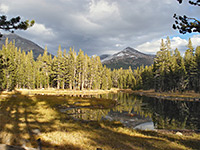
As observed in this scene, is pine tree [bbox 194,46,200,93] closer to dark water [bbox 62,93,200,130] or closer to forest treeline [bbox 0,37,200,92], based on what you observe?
forest treeline [bbox 0,37,200,92]

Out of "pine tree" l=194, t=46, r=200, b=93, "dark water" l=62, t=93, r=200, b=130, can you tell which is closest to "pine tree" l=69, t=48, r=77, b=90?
"dark water" l=62, t=93, r=200, b=130

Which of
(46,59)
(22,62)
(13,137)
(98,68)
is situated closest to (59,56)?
(46,59)

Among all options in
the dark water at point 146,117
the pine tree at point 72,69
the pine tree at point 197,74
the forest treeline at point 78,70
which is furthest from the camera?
the pine tree at point 72,69

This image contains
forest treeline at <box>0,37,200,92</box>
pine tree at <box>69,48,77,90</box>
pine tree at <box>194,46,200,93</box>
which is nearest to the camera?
forest treeline at <box>0,37,200,92</box>

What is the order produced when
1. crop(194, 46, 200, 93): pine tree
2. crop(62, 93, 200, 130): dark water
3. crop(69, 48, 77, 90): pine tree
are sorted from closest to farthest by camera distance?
crop(62, 93, 200, 130): dark water, crop(194, 46, 200, 93): pine tree, crop(69, 48, 77, 90): pine tree

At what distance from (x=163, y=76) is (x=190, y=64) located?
12.6 m

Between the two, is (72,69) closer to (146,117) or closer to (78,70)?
(78,70)

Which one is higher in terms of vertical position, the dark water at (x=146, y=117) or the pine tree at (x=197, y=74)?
the pine tree at (x=197, y=74)

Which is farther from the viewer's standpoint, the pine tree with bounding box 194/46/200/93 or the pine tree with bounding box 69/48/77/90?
the pine tree with bounding box 69/48/77/90

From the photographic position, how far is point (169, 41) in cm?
7094

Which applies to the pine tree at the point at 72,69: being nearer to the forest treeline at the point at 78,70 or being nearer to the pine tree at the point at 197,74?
the forest treeline at the point at 78,70

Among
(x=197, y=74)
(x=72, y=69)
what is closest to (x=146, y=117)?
(x=197, y=74)

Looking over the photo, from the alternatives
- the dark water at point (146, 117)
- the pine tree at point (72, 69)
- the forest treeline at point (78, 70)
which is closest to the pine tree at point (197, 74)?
the forest treeline at point (78, 70)

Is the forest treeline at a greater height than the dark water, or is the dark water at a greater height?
the forest treeline
